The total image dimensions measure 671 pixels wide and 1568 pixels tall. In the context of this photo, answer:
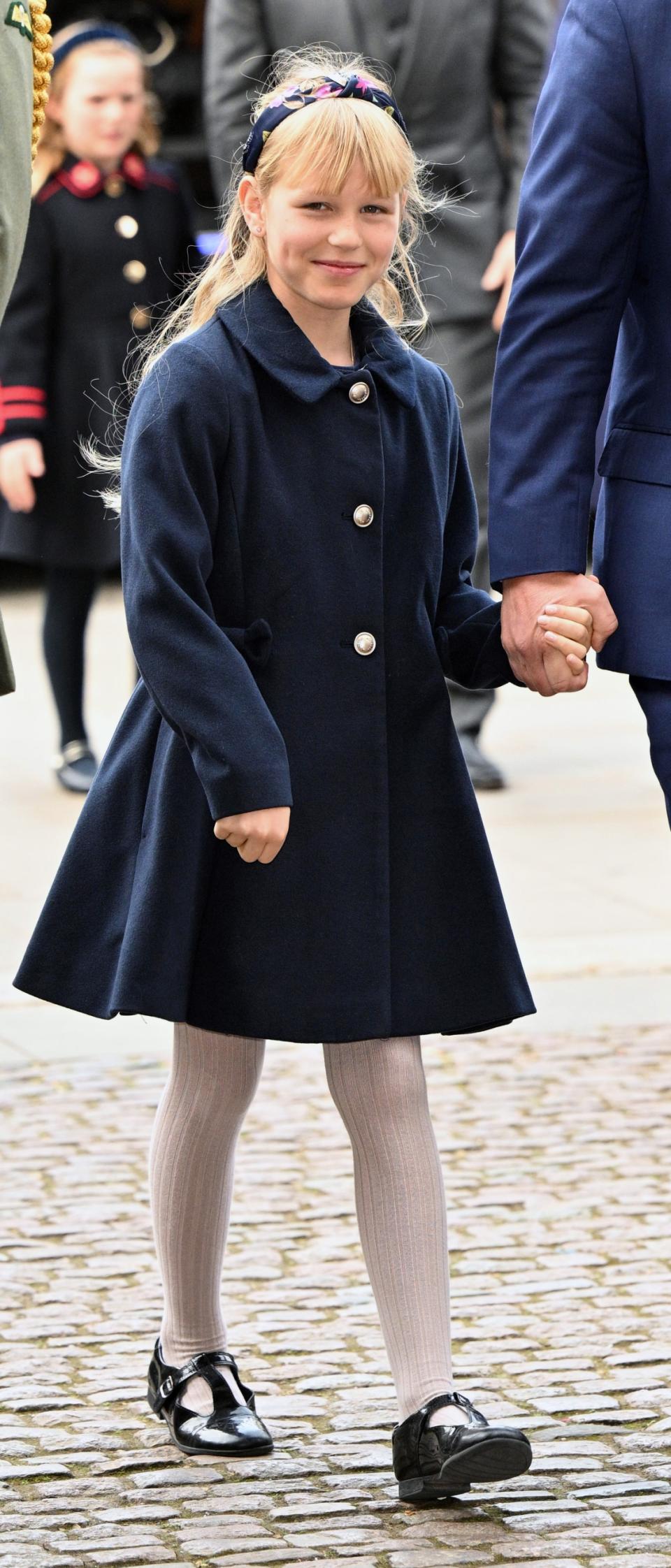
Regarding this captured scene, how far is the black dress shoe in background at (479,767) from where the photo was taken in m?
6.70

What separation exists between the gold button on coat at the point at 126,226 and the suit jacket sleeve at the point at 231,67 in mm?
322

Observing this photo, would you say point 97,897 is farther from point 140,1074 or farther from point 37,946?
point 140,1074

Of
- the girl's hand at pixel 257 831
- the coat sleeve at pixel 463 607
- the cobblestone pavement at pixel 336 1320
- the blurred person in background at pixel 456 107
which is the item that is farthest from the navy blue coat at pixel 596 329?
the blurred person in background at pixel 456 107

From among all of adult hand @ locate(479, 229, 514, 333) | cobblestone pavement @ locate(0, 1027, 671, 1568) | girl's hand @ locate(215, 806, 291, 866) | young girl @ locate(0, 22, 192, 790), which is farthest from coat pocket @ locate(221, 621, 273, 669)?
young girl @ locate(0, 22, 192, 790)

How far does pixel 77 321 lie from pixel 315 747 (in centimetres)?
415

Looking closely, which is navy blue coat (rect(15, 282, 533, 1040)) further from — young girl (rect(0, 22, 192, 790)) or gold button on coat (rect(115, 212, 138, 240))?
gold button on coat (rect(115, 212, 138, 240))

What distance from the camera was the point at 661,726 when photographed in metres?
2.74

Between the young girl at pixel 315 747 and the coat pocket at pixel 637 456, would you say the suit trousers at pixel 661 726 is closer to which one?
the young girl at pixel 315 747

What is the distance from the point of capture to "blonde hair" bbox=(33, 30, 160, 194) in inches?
261

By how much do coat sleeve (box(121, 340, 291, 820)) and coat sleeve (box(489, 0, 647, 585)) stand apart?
0.32 m

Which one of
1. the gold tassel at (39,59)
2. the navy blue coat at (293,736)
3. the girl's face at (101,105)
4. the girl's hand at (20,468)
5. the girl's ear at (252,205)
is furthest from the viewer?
the girl's face at (101,105)

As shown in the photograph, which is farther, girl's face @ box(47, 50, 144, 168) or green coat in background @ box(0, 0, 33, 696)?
girl's face @ box(47, 50, 144, 168)

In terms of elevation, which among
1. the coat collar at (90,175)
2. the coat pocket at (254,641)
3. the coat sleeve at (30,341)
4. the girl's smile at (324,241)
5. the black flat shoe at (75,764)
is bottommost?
the black flat shoe at (75,764)

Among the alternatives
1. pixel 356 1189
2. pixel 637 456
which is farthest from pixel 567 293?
pixel 356 1189
